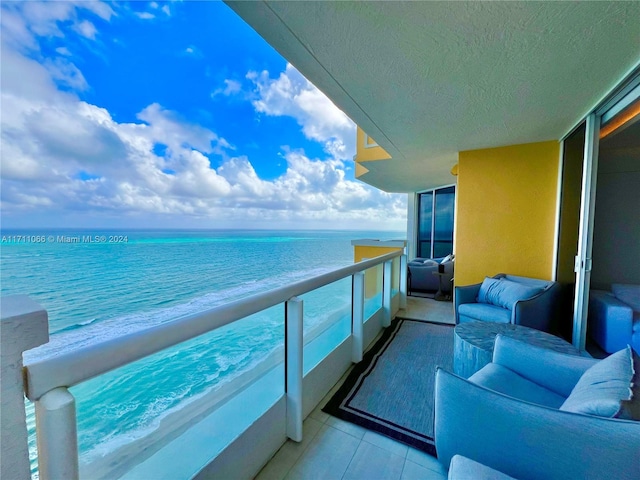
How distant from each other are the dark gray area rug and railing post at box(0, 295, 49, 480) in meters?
1.65

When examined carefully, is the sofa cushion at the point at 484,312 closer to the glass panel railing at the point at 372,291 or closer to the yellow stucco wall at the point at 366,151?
the glass panel railing at the point at 372,291

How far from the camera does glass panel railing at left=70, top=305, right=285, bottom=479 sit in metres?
0.83

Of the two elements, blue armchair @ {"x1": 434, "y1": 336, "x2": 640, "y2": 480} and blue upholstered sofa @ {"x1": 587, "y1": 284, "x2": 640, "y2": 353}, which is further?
blue upholstered sofa @ {"x1": 587, "y1": 284, "x2": 640, "y2": 353}

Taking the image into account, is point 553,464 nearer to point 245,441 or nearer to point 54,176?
point 245,441

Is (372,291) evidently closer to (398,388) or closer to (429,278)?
(398,388)

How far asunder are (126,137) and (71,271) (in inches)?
258

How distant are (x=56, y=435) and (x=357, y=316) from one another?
2.15 meters

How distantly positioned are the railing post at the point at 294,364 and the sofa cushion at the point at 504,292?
2337 millimetres

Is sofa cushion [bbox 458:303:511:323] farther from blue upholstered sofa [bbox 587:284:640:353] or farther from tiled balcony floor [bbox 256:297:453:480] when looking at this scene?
tiled balcony floor [bbox 256:297:453:480]

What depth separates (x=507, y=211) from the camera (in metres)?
3.45

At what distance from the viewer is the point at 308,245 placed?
1714 cm

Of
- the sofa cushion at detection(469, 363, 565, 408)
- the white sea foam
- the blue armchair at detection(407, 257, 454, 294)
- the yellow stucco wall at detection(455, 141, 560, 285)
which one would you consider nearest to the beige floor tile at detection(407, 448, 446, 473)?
the sofa cushion at detection(469, 363, 565, 408)

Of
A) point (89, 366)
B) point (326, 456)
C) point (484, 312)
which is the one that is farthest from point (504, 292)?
point (89, 366)

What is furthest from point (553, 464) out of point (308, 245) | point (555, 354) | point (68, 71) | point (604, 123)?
point (308, 245)
